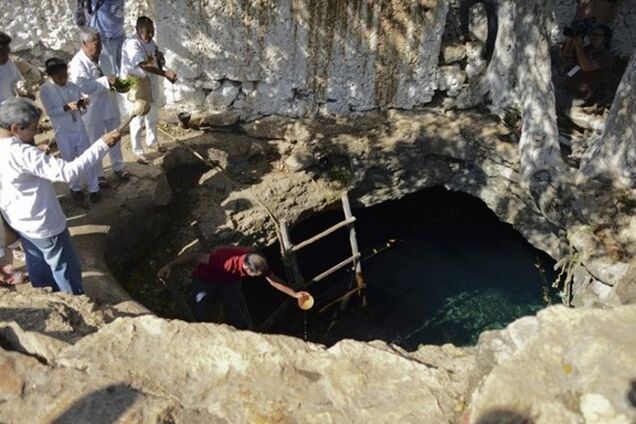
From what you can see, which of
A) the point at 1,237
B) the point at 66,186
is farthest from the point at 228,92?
the point at 1,237

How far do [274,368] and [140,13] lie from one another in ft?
23.8

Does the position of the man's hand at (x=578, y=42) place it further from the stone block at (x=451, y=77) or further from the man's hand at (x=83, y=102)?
the man's hand at (x=83, y=102)

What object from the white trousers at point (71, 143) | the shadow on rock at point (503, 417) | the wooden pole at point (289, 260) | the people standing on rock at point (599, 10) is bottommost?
the wooden pole at point (289, 260)

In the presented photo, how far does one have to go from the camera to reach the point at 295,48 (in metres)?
8.88

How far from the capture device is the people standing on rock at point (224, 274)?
6365 mm

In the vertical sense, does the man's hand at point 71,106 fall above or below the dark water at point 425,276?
above

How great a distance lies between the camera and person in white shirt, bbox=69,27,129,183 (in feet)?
21.6

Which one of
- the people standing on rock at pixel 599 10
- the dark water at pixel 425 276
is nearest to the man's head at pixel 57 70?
the dark water at pixel 425 276

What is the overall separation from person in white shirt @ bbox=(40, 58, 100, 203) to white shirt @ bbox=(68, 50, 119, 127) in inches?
6.9

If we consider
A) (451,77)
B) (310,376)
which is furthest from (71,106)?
(451,77)

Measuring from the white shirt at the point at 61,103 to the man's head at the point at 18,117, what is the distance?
176 centimetres

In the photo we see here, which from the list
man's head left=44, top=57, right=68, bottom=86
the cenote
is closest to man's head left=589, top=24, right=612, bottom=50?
the cenote

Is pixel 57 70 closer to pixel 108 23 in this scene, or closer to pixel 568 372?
pixel 108 23

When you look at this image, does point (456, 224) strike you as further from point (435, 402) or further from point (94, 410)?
point (94, 410)
